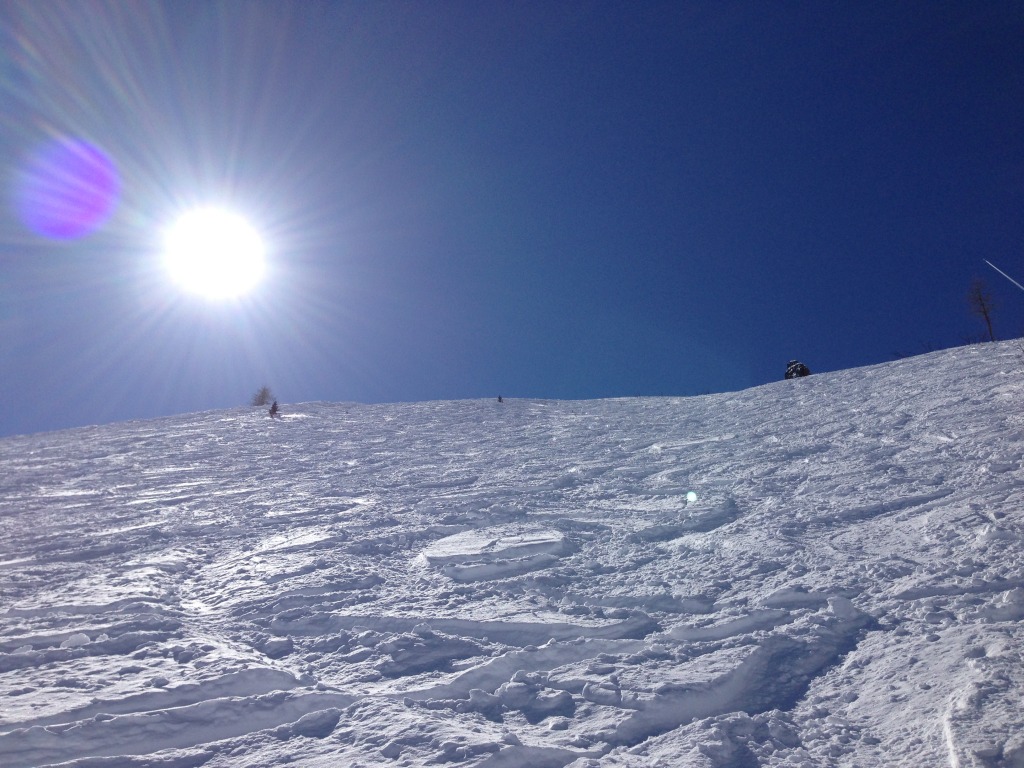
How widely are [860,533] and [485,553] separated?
3.35 m

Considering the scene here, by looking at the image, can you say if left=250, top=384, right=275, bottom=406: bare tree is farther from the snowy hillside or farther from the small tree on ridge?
the snowy hillside

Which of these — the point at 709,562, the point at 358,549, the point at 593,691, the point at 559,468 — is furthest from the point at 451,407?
the point at 593,691

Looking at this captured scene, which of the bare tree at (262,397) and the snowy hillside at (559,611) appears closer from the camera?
the snowy hillside at (559,611)

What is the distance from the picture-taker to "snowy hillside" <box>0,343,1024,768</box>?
3.08 m

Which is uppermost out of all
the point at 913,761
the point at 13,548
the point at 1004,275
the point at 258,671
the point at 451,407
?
the point at 451,407

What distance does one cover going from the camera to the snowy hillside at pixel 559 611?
10.1ft

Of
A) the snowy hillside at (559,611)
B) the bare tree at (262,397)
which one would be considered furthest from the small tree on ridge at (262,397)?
the snowy hillside at (559,611)

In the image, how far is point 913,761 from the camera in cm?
266

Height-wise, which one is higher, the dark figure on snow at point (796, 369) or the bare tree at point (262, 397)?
the bare tree at point (262, 397)

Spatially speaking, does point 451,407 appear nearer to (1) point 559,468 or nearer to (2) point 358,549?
(1) point 559,468

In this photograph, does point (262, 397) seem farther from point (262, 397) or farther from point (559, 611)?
point (559, 611)

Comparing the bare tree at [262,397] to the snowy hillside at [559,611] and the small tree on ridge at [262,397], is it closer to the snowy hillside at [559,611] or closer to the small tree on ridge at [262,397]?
the small tree on ridge at [262,397]

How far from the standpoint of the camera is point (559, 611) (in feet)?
14.7

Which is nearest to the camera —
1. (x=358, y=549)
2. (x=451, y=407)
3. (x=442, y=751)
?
(x=442, y=751)
